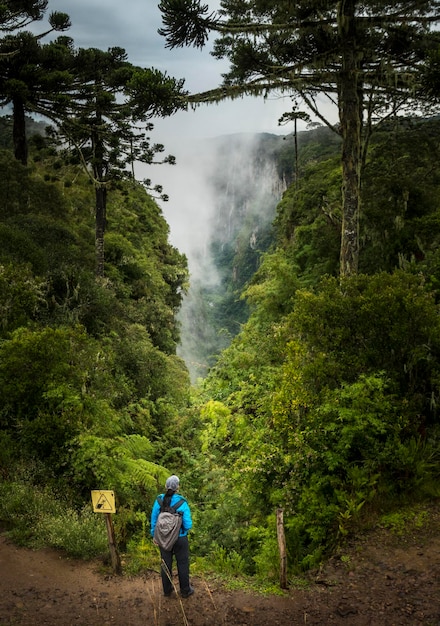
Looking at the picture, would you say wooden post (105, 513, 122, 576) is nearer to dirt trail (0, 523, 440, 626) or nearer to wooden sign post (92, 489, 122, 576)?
wooden sign post (92, 489, 122, 576)

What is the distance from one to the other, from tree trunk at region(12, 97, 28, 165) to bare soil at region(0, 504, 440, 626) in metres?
18.2

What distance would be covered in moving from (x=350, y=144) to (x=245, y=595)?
10334mm

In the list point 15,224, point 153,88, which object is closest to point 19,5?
point 15,224

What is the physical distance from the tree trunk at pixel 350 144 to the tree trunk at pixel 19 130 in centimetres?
1397

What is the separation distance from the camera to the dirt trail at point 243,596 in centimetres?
495

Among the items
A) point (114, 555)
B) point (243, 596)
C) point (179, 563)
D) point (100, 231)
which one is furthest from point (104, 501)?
point (100, 231)

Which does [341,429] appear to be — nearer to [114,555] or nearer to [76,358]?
[114,555]

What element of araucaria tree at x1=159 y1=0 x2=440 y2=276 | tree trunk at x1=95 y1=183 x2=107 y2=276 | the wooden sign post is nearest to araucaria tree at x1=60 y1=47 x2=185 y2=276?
tree trunk at x1=95 y1=183 x2=107 y2=276

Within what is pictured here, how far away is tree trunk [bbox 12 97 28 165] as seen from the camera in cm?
1906

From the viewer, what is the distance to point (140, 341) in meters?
15.7

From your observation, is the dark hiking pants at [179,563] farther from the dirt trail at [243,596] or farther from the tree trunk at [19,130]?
the tree trunk at [19,130]

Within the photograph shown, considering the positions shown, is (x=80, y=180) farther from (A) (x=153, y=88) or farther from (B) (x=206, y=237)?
(B) (x=206, y=237)

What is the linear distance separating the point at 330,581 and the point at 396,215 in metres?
11.2

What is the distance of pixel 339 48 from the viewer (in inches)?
429
